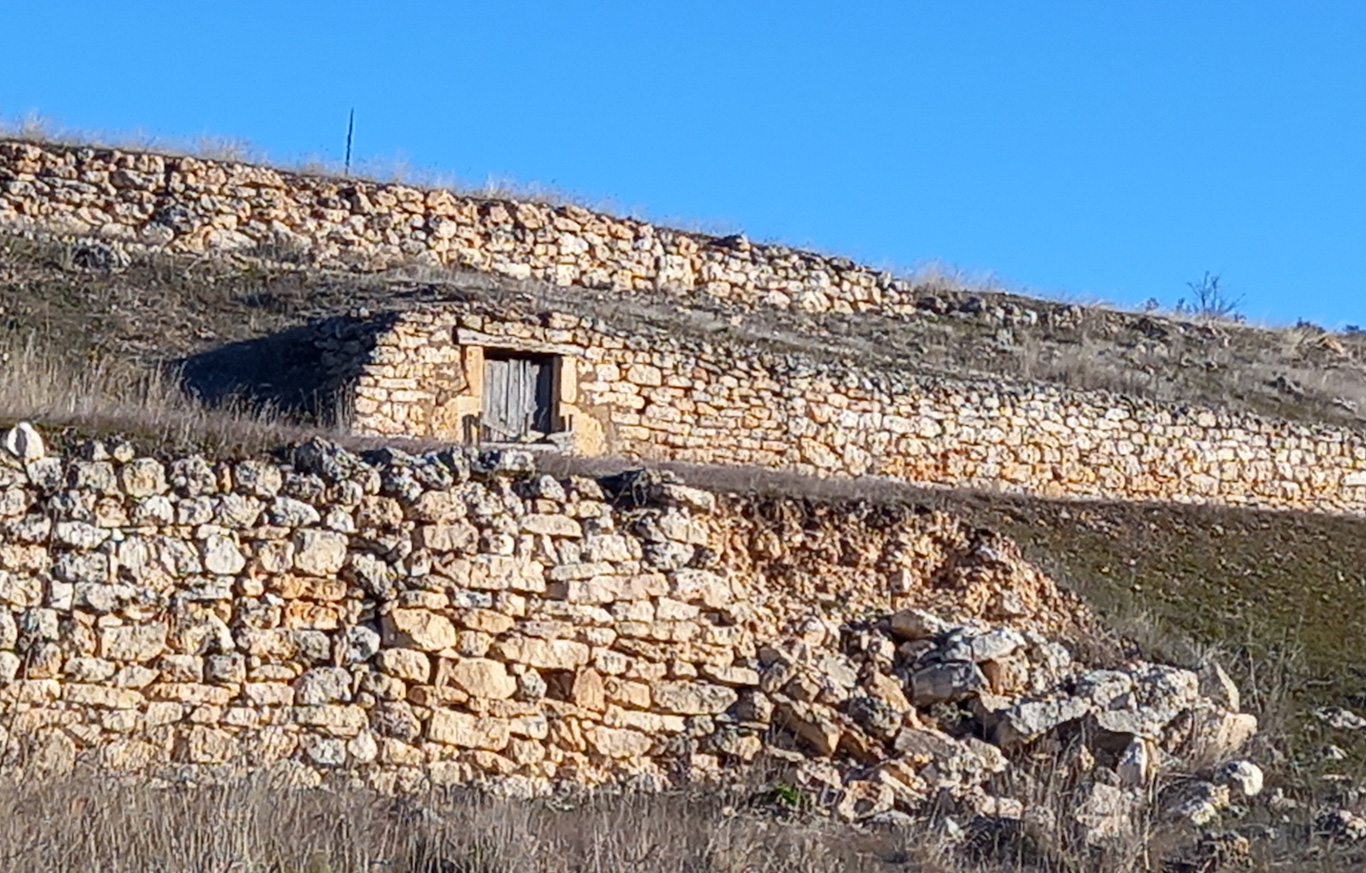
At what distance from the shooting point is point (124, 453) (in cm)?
993

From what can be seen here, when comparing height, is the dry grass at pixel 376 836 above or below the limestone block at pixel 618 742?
below

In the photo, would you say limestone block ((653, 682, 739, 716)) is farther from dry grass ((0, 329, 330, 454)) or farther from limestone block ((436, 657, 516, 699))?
dry grass ((0, 329, 330, 454))

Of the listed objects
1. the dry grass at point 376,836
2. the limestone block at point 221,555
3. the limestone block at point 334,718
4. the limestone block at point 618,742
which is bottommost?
the dry grass at point 376,836

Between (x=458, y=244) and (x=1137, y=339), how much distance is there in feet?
32.6

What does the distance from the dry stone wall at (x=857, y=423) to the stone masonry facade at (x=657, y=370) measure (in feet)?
0.07

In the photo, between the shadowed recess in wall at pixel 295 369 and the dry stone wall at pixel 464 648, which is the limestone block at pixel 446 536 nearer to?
the dry stone wall at pixel 464 648

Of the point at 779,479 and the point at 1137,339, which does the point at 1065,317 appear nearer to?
the point at 1137,339

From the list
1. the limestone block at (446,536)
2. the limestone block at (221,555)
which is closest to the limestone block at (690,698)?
the limestone block at (446,536)

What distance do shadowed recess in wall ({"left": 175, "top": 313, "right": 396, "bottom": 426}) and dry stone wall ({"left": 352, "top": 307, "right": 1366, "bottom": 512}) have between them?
0.94ft

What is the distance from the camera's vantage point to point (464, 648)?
1030 cm

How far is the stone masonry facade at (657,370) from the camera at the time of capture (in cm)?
1753

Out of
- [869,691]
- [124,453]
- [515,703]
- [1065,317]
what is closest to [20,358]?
[124,453]

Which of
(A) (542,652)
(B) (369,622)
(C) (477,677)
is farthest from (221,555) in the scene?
(A) (542,652)

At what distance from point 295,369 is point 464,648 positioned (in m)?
7.94
